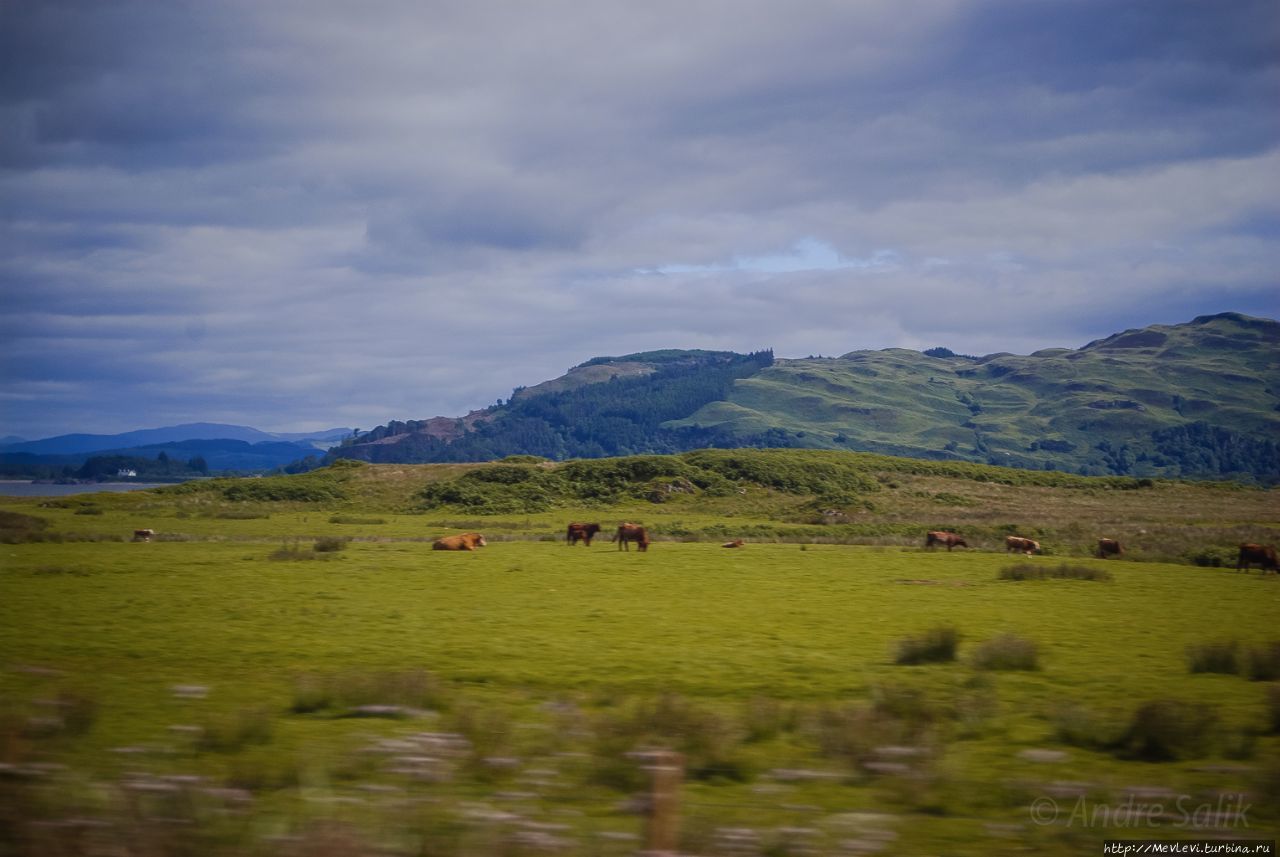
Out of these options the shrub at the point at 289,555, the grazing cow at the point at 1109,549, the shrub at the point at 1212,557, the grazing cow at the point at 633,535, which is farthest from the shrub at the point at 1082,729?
the grazing cow at the point at 1109,549

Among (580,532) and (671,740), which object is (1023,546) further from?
(671,740)

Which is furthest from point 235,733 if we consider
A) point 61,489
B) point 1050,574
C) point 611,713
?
point 61,489

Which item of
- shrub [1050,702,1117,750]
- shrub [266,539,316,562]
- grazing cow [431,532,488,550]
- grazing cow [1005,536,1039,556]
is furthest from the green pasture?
grazing cow [1005,536,1039,556]

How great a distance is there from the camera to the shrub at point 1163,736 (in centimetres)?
975

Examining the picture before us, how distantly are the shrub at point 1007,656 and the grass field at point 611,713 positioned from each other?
0.05 m

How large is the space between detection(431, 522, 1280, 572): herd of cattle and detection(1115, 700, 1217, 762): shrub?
30.8 metres

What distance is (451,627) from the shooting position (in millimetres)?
19109

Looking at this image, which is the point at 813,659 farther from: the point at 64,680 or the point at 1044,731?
the point at 64,680

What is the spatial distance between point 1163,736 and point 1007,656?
533 cm

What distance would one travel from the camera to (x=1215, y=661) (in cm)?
1459

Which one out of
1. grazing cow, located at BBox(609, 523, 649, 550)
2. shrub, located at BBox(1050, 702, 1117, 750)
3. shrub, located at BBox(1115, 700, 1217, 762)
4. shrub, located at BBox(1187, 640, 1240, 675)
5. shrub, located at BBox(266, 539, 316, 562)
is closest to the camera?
shrub, located at BBox(1115, 700, 1217, 762)

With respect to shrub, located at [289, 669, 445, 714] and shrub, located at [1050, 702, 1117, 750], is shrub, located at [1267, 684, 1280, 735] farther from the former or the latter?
shrub, located at [289, 669, 445, 714]

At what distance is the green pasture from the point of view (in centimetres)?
792

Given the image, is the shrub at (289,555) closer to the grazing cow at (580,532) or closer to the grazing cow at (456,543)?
the grazing cow at (456,543)
